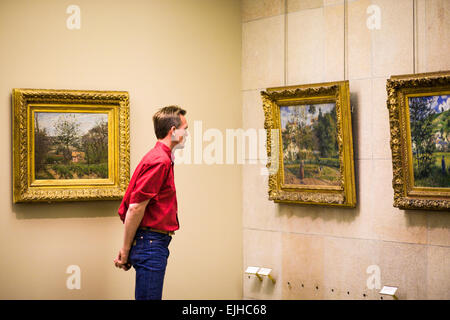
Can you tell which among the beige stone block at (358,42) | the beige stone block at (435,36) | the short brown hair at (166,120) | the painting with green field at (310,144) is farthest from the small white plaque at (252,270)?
the beige stone block at (435,36)

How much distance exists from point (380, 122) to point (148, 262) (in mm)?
2467

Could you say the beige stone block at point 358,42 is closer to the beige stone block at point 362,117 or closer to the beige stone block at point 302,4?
the beige stone block at point 362,117

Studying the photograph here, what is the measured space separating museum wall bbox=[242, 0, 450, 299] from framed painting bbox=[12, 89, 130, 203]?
150 cm

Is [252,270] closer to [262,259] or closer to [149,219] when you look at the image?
[262,259]

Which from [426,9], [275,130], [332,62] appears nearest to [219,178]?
[275,130]

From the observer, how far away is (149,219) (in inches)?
151

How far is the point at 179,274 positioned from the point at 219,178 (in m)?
1.11

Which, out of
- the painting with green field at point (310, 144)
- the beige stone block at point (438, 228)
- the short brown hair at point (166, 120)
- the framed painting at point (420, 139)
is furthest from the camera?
the painting with green field at point (310, 144)

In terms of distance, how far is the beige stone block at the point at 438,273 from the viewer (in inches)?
169

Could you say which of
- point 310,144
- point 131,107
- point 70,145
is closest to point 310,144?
point 310,144

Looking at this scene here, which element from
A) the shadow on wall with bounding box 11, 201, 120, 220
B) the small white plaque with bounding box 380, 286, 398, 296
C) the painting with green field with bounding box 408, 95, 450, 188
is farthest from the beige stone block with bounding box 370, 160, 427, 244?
the shadow on wall with bounding box 11, 201, 120, 220

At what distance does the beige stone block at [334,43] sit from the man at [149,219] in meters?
1.87
